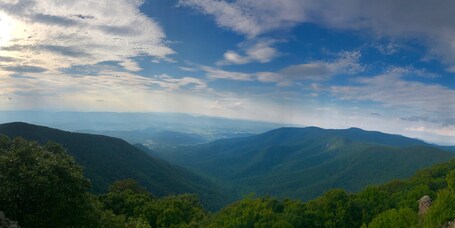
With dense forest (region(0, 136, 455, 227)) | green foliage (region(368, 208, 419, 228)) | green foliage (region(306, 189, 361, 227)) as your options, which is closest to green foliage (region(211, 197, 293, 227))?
dense forest (region(0, 136, 455, 227))

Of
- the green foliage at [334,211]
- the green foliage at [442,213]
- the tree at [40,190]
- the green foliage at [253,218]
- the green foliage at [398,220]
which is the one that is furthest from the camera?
the green foliage at [334,211]

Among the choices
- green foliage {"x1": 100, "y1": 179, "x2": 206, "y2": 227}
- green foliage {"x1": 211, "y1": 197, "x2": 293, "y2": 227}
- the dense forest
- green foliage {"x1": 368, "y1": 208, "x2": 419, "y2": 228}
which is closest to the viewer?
the dense forest

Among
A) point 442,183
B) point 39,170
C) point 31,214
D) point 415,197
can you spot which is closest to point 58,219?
point 31,214

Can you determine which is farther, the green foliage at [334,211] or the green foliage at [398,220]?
the green foliage at [334,211]

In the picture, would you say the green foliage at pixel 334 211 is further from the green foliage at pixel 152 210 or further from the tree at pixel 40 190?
the tree at pixel 40 190

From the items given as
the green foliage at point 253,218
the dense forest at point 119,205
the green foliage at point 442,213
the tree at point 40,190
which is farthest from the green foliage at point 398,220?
the tree at point 40,190

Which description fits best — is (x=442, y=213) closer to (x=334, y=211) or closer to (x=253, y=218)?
(x=334, y=211)

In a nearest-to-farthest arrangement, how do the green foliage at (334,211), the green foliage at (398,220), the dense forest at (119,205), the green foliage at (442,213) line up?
the dense forest at (119,205), the green foliage at (442,213), the green foliage at (398,220), the green foliage at (334,211)

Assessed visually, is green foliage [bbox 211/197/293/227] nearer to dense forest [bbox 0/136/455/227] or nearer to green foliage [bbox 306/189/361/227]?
dense forest [bbox 0/136/455/227]
